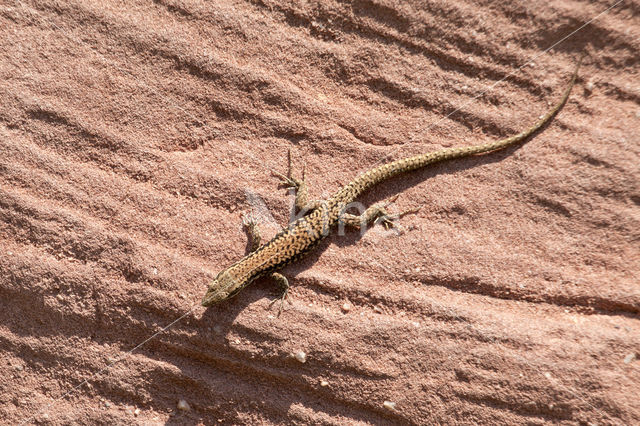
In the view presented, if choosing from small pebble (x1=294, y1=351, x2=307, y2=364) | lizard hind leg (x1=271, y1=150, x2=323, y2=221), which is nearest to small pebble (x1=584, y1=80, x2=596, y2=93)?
lizard hind leg (x1=271, y1=150, x2=323, y2=221)

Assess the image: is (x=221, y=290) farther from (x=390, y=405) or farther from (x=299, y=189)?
(x=390, y=405)

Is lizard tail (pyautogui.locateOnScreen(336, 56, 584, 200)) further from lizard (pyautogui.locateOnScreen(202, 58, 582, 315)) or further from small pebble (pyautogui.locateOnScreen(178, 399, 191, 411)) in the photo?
small pebble (pyautogui.locateOnScreen(178, 399, 191, 411))

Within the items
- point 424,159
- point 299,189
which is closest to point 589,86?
point 424,159

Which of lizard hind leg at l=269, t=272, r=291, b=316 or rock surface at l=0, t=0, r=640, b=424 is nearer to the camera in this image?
rock surface at l=0, t=0, r=640, b=424

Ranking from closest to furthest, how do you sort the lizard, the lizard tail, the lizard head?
the lizard head < the lizard < the lizard tail

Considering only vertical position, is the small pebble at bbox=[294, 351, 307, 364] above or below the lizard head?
below

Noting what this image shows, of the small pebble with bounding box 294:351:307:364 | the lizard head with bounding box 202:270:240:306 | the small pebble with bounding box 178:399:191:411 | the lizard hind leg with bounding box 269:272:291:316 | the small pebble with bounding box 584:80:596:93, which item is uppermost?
the small pebble with bounding box 584:80:596:93

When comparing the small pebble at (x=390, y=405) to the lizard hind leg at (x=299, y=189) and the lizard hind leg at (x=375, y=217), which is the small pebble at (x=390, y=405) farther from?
the lizard hind leg at (x=299, y=189)

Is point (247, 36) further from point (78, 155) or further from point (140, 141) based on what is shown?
point (78, 155)
